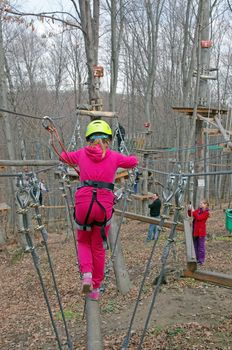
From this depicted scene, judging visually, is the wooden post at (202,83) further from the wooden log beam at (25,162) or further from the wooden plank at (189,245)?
the wooden log beam at (25,162)

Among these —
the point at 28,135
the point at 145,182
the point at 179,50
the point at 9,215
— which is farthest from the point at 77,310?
the point at 179,50

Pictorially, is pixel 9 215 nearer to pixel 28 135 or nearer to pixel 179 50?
pixel 28 135

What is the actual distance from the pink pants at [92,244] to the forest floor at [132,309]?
1.77m

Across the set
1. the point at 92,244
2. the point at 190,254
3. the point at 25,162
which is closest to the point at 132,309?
the point at 190,254

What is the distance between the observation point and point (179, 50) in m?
20.7

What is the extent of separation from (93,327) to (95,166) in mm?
1200

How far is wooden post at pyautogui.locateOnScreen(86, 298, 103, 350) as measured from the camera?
8.50 ft

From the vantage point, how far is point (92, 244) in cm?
279

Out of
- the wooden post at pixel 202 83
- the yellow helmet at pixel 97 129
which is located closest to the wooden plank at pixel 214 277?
the yellow helmet at pixel 97 129

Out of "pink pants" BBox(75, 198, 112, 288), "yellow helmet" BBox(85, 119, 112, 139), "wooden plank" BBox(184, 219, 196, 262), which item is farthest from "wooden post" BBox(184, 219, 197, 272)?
"yellow helmet" BBox(85, 119, 112, 139)

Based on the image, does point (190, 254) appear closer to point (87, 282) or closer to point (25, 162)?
point (87, 282)

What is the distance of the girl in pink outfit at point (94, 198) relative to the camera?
267cm

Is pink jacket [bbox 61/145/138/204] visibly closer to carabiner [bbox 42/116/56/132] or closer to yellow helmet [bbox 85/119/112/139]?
yellow helmet [bbox 85/119/112/139]

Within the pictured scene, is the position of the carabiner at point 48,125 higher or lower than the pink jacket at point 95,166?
higher
